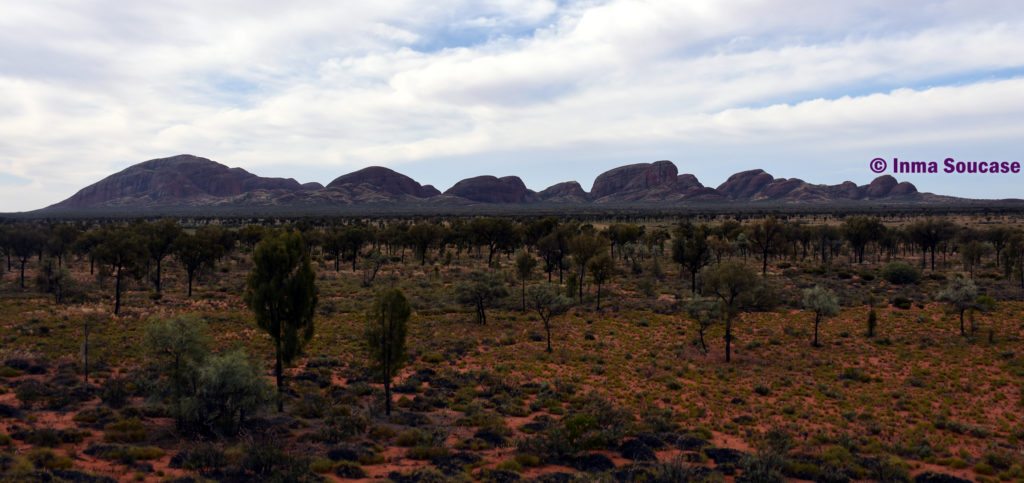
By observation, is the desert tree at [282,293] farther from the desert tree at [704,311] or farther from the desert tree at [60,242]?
the desert tree at [60,242]

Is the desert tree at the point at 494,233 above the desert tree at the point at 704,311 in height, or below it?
above

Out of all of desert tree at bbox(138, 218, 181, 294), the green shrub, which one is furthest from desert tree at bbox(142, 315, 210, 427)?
desert tree at bbox(138, 218, 181, 294)

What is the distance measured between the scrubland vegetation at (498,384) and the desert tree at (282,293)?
96 mm

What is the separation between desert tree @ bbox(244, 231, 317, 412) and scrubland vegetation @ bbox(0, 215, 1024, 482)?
10cm

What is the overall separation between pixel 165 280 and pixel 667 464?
64971 mm

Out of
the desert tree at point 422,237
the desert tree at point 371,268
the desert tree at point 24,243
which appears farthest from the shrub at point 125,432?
the desert tree at point 24,243

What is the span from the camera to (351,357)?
1375 inches

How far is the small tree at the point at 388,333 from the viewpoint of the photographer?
1013 inches

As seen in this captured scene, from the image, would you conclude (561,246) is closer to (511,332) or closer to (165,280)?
(511,332)

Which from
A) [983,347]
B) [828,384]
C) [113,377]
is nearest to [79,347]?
[113,377]

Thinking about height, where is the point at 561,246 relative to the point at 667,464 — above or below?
above

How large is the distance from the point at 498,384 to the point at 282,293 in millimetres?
11538

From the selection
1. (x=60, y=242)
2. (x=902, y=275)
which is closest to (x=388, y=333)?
(x=902, y=275)

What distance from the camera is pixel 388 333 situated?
85.0ft
